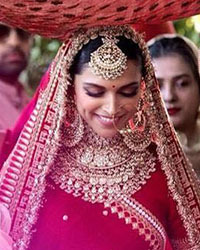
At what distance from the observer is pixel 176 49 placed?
3.51 meters

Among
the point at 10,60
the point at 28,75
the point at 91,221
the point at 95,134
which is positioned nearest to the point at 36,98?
the point at 95,134

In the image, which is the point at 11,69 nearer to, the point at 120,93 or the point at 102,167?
the point at 102,167

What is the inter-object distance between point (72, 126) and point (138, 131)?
0.21 meters

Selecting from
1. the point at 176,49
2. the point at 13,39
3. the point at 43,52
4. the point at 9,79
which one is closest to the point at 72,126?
the point at 176,49

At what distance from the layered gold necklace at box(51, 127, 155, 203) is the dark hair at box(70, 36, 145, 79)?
22 cm

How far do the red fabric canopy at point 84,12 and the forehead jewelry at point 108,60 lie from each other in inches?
3.0

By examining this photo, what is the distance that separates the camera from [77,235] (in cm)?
258

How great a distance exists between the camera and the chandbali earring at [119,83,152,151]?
2648mm

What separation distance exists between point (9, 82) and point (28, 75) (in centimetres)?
84

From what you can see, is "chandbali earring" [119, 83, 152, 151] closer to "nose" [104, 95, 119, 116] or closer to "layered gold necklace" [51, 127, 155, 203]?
"layered gold necklace" [51, 127, 155, 203]

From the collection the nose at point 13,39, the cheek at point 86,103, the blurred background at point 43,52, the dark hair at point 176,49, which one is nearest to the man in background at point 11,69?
the nose at point 13,39

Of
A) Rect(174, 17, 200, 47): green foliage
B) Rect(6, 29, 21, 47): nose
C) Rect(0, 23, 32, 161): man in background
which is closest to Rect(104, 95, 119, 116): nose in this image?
Rect(0, 23, 32, 161): man in background

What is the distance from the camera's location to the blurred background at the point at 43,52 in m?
5.14

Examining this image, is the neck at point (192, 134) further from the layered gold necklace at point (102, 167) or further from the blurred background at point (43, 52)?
the blurred background at point (43, 52)
